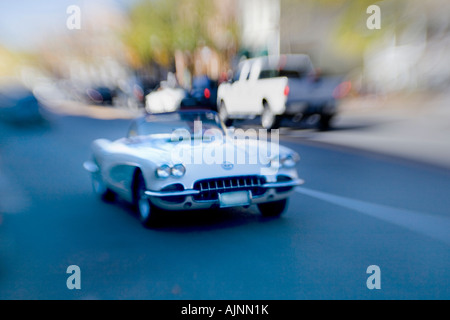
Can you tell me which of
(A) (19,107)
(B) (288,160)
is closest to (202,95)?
(A) (19,107)

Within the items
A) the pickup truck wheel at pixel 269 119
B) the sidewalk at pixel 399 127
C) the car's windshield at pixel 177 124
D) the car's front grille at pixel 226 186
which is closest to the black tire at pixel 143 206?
the car's front grille at pixel 226 186

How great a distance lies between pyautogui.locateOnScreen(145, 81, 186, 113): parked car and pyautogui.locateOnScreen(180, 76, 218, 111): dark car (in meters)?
0.99

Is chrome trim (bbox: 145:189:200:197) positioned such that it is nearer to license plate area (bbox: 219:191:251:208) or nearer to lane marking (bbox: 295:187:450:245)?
license plate area (bbox: 219:191:251:208)

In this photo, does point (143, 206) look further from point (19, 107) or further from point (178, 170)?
point (19, 107)

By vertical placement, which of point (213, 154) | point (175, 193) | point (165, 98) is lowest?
point (175, 193)

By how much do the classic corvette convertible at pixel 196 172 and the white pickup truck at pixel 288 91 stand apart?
8.61 m

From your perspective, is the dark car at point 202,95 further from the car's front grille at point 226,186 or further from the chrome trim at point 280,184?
the car's front grille at point 226,186

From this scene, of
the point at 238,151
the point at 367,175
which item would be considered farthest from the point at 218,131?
the point at 367,175

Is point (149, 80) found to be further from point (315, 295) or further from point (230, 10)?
point (315, 295)

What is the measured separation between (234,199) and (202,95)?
16.5 m

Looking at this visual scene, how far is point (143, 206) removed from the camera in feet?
18.4

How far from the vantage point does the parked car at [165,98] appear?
77.4ft

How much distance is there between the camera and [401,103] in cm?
2406

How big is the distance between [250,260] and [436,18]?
24724 mm
